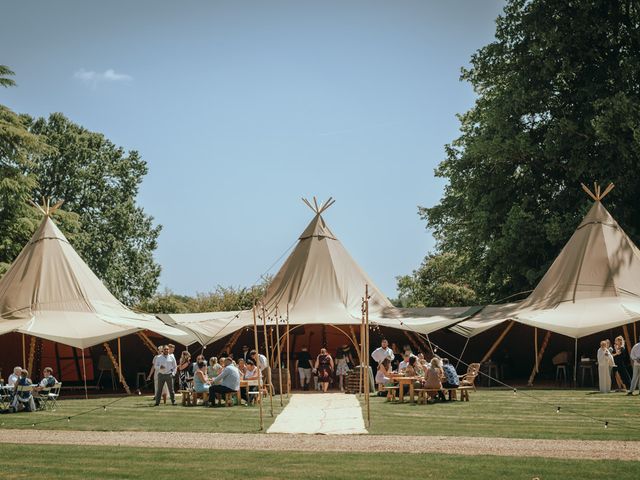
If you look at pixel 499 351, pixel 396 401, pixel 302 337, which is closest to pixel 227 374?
pixel 396 401

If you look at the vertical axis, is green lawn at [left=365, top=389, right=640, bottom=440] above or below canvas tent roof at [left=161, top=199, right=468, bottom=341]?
below

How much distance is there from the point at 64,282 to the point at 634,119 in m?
16.0

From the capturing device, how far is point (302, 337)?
27391 millimetres

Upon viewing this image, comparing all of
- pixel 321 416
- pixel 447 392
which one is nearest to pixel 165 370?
pixel 321 416

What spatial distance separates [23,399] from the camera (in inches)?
692

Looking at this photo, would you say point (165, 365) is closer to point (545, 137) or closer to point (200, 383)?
point (200, 383)

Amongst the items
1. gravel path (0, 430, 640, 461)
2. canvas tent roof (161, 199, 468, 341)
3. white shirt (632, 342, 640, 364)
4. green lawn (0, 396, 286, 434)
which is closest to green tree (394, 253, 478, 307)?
canvas tent roof (161, 199, 468, 341)

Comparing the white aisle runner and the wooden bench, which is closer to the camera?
the white aisle runner

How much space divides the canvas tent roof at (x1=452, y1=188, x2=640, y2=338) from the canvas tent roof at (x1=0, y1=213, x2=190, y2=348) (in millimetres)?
8815

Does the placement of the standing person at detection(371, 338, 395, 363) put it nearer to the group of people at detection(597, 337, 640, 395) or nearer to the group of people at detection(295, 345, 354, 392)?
the group of people at detection(295, 345, 354, 392)

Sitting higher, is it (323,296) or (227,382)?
(323,296)

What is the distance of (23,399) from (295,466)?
30.8 feet

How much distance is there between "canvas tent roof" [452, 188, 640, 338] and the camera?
21.5 meters

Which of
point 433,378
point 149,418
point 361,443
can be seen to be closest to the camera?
point 361,443
